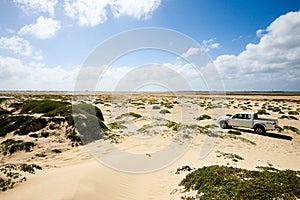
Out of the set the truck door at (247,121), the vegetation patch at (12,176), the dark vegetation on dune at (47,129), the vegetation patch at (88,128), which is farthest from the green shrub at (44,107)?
the truck door at (247,121)

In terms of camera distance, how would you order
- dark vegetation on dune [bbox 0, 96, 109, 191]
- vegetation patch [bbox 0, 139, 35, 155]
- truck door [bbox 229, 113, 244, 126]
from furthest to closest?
truck door [bbox 229, 113, 244, 126]
dark vegetation on dune [bbox 0, 96, 109, 191]
vegetation patch [bbox 0, 139, 35, 155]

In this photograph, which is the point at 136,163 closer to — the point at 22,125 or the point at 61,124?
the point at 61,124

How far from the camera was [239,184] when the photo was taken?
7.33 meters

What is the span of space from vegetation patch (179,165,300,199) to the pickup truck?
39.6 ft

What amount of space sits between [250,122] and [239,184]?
51.1 feet

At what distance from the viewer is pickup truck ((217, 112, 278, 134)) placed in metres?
20.3

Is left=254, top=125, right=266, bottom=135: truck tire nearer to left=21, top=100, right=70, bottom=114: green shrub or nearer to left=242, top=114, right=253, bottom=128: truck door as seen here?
left=242, top=114, right=253, bottom=128: truck door

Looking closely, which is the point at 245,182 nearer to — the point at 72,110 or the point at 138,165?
the point at 138,165

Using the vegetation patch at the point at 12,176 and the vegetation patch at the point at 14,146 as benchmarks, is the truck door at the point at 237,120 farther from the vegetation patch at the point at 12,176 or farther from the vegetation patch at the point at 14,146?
the vegetation patch at the point at 12,176

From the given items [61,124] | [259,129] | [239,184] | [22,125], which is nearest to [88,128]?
[61,124]

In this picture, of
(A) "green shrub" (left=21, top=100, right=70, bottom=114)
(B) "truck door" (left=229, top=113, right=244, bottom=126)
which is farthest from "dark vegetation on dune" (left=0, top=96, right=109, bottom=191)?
(B) "truck door" (left=229, top=113, right=244, bottom=126)

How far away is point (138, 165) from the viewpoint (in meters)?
11.6

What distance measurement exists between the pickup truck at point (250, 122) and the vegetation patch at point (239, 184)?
12058mm

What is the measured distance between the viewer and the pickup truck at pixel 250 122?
66.5 ft
